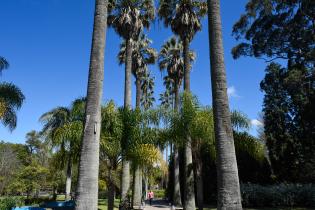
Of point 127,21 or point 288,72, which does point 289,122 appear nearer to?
point 288,72

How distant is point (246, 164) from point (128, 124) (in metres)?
16.6

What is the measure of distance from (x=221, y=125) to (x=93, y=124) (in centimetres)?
290

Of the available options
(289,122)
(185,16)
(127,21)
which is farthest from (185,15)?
(289,122)

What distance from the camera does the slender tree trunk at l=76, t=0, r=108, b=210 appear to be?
720 cm

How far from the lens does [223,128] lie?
7328 millimetres

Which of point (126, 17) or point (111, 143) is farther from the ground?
point (126, 17)

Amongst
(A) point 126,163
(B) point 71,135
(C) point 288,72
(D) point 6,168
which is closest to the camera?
(B) point 71,135

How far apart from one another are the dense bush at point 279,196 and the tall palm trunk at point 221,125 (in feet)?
61.4

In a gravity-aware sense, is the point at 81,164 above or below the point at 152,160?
below

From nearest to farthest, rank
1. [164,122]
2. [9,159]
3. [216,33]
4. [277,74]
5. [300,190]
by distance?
[216,33], [164,122], [300,190], [277,74], [9,159]

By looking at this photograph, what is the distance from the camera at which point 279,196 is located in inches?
941

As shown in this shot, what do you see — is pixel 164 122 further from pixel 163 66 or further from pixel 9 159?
pixel 9 159

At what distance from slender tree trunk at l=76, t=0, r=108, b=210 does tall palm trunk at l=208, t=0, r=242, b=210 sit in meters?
2.70

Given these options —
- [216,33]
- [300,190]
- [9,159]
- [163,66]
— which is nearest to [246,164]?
[300,190]
